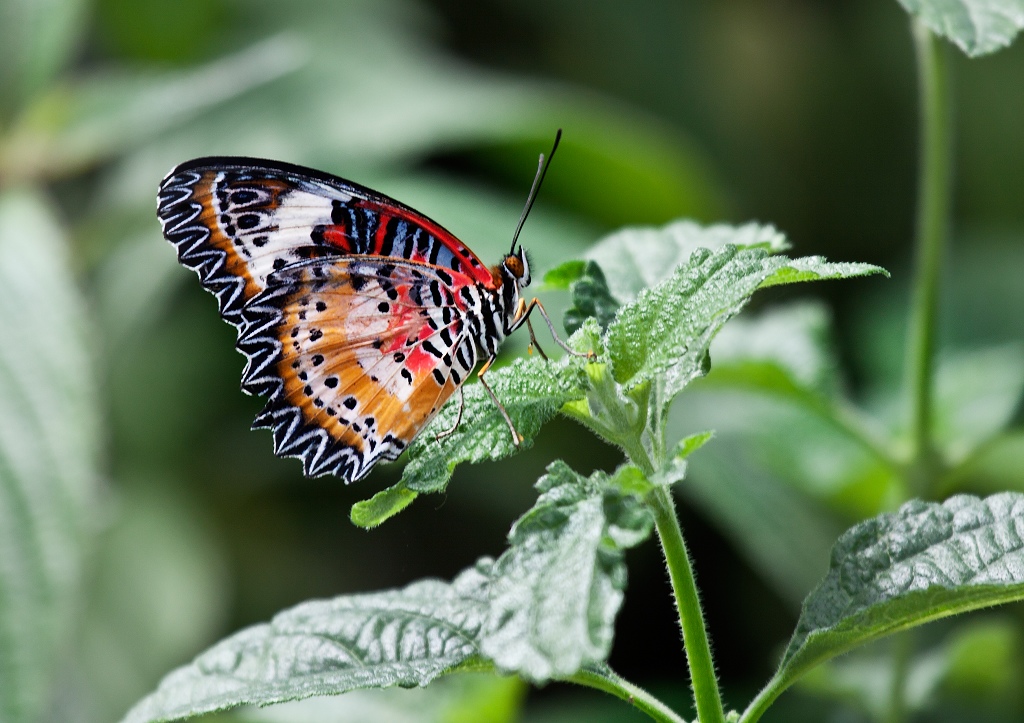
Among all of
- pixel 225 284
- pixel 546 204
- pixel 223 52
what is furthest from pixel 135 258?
pixel 225 284

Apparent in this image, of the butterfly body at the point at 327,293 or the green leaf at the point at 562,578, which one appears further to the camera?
the butterfly body at the point at 327,293

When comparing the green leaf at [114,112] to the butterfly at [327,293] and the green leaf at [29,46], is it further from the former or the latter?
the butterfly at [327,293]

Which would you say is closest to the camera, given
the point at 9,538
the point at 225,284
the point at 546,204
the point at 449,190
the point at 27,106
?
the point at 225,284

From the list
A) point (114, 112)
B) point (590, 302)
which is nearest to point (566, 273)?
point (590, 302)

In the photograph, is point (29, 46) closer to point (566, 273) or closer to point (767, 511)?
point (566, 273)

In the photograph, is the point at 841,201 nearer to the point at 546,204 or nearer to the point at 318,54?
the point at 546,204

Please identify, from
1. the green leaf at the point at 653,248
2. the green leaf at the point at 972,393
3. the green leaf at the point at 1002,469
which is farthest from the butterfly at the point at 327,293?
the green leaf at the point at 1002,469
